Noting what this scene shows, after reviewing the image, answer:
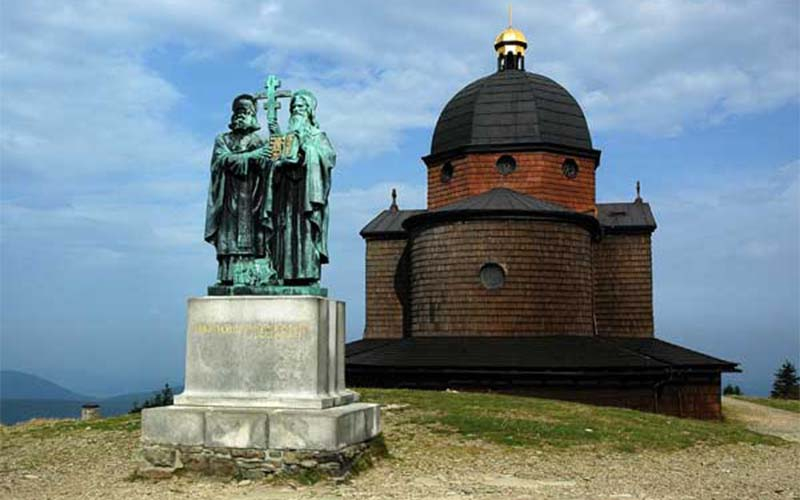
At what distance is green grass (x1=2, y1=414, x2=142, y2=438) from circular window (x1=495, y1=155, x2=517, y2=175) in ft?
53.5

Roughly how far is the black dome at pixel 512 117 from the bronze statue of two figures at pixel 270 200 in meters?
19.0

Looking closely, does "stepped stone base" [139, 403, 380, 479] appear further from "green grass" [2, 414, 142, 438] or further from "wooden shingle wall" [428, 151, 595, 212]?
"wooden shingle wall" [428, 151, 595, 212]

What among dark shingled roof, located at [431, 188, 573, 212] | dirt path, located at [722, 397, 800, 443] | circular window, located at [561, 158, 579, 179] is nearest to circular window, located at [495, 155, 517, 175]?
dark shingled roof, located at [431, 188, 573, 212]

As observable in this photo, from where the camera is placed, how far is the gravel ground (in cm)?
911

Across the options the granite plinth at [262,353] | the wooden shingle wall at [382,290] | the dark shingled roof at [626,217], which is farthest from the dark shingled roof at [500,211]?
the granite plinth at [262,353]

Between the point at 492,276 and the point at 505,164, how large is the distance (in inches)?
229

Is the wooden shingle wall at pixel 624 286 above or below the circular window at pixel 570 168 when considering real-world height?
below

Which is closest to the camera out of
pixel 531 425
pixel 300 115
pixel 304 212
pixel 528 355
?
pixel 304 212

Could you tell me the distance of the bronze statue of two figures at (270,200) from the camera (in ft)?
33.6

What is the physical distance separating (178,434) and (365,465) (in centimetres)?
233

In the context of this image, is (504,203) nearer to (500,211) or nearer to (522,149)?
(500,211)

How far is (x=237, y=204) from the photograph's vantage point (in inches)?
414

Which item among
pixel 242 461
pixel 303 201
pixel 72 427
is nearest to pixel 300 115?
pixel 303 201

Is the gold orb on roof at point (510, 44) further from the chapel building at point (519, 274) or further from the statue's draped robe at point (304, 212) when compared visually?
the statue's draped robe at point (304, 212)
